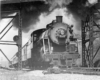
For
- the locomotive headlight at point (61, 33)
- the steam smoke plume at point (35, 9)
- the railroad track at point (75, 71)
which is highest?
the steam smoke plume at point (35, 9)

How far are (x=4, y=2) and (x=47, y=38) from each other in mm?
4873

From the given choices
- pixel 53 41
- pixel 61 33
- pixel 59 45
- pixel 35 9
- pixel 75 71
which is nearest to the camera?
pixel 75 71

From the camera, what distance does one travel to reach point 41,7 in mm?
19281

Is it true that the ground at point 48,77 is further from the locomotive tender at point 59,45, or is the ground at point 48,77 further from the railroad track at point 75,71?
the locomotive tender at point 59,45

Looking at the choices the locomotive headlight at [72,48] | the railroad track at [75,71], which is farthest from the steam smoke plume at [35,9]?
the railroad track at [75,71]

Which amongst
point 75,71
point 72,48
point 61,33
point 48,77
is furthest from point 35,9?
point 48,77

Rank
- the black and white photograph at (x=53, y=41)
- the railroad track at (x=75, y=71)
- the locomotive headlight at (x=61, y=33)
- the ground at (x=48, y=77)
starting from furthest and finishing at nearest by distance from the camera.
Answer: the locomotive headlight at (x=61, y=33)
the black and white photograph at (x=53, y=41)
the railroad track at (x=75, y=71)
the ground at (x=48, y=77)

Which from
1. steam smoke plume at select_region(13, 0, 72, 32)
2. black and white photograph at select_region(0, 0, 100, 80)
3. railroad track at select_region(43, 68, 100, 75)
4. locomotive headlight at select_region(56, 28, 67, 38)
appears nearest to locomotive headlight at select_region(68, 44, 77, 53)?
black and white photograph at select_region(0, 0, 100, 80)

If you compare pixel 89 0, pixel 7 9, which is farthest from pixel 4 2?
pixel 89 0

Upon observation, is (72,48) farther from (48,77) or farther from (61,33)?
(48,77)

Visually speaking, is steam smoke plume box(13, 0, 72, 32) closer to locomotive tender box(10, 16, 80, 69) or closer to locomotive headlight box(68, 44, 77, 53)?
locomotive tender box(10, 16, 80, 69)

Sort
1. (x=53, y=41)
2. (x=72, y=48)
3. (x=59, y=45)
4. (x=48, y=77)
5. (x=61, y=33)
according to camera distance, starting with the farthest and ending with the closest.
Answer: (x=59, y=45) → (x=53, y=41) → (x=61, y=33) → (x=72, y=48) → (x=48, y=77)

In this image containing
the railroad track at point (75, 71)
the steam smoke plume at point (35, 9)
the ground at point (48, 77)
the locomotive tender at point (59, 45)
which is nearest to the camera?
the ground at point (48, 77)

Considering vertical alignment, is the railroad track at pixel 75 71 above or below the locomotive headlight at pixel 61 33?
below
